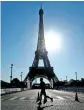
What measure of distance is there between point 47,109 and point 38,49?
73.0m

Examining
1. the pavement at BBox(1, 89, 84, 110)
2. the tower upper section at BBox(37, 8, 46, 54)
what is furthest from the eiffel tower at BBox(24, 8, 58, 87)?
the pavement at BBox(1, 89, 84, 110)

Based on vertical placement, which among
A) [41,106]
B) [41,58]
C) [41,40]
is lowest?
[41,106]

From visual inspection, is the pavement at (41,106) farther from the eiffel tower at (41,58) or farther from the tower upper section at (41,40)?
the tower upper section at (41,40)

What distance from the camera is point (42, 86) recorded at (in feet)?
58.1

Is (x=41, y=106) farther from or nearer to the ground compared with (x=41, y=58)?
nearer to the ground

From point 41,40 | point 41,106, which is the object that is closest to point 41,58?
point 41,40

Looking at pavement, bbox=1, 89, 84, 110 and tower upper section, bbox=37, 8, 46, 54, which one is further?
tower upper section, bbox=37, 8, 46, 54

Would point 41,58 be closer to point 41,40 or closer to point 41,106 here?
point 41,40

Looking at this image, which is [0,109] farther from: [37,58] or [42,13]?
[42,13]

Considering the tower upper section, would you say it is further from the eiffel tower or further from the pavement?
the pavement

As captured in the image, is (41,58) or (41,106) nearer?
(41,106)

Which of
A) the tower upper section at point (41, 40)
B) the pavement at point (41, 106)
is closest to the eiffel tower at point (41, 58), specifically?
the tower upper section at point (41, 40)

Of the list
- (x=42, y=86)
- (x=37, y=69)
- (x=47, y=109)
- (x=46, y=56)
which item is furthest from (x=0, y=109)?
(x=37, y=69)

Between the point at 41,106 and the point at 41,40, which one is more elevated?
the point at 41,40
